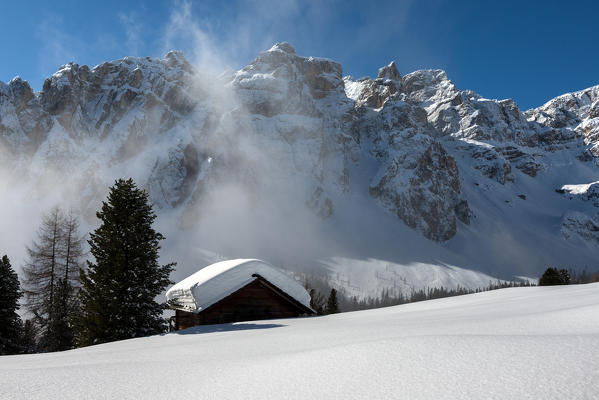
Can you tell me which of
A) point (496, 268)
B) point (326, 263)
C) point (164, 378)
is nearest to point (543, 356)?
point (164, 378)

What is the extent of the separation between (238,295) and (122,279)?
17.0ft

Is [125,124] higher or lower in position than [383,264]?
higher

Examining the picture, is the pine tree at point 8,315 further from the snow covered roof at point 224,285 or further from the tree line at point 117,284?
the snow covered roof at point 224,285

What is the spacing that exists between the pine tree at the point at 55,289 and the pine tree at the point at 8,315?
91.2 inches

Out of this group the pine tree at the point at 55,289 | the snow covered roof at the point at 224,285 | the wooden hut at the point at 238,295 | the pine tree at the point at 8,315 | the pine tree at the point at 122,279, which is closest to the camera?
the snow covered roof at the point at 224,285

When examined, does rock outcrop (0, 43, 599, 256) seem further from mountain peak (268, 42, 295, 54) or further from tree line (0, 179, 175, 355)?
tree line (0, 179, 175, 355)

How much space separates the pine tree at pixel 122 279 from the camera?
15422mm

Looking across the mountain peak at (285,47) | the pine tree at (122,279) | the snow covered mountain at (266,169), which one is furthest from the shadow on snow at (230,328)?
the mountain peak at (285,47)

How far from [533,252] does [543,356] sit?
19000 centimetres

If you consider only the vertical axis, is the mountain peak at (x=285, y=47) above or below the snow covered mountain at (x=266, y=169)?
above

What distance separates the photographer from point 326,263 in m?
121

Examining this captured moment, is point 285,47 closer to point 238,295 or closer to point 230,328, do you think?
point 238,295

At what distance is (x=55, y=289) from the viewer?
24609 millimetres

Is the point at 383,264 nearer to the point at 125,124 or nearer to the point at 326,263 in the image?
the point at 326,263
